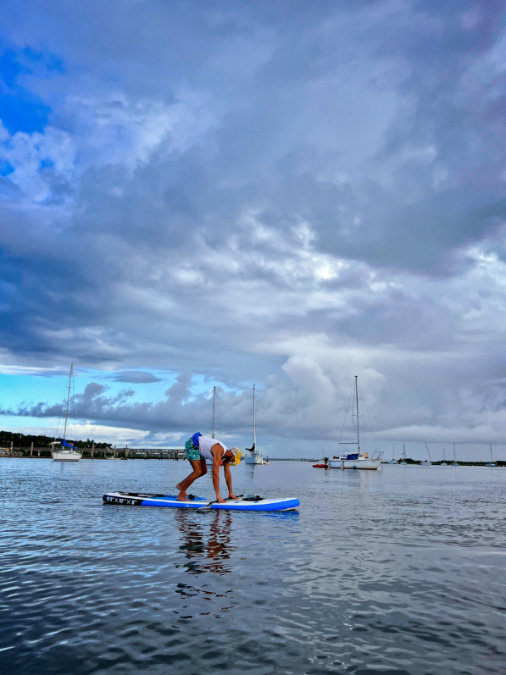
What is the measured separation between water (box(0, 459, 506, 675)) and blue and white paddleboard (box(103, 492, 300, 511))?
3.50 metres

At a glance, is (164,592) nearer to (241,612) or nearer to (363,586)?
(241,612)

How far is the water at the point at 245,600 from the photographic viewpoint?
654 centimetres

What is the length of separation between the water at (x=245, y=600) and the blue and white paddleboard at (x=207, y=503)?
3.50 meters

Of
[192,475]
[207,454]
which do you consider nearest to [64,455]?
[192,475]

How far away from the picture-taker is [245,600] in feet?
29.8

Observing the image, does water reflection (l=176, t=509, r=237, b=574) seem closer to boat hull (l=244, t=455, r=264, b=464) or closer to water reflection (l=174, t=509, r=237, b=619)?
water reflection (l=174, t=509, r=237, b=619)

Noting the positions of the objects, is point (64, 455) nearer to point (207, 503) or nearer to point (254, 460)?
point (254, 460)

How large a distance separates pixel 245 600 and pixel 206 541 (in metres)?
6.39

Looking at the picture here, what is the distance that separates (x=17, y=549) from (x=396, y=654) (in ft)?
35.5

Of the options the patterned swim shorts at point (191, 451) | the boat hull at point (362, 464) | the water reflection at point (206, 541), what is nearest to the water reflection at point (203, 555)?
the water reflection at point (206, 541)

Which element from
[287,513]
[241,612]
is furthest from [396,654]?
[287,513]

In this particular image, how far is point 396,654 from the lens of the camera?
6777 millimetres

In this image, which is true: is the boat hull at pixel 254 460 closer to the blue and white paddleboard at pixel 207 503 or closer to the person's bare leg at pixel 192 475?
the blue and white paddleboard at pixel 207 503

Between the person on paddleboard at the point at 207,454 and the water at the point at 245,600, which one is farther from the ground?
the person on paddleboard at the point at 207,454
